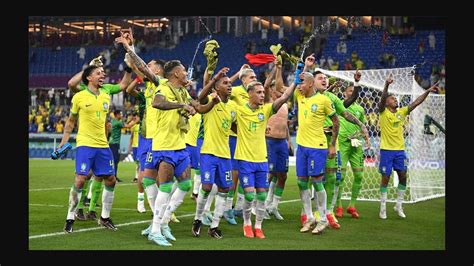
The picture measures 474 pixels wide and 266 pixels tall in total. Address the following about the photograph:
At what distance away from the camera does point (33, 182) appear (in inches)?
773

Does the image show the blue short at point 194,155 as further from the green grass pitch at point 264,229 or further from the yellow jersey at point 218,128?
the yellow jersey at point 218,128

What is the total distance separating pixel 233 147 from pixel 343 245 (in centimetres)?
296

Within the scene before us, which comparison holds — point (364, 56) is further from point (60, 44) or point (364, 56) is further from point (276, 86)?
point (276, 86)

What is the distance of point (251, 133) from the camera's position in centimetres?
951

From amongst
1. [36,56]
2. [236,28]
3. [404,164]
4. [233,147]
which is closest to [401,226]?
[404,164]

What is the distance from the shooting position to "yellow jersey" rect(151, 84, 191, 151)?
28.5 feet

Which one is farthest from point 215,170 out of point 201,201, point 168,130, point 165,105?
point 165,105

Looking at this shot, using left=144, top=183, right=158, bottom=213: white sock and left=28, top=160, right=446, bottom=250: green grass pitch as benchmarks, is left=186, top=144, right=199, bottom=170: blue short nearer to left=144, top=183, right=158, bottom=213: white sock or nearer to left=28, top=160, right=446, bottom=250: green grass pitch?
left=28, top=160, right=446, bottom=250: green grass pitch

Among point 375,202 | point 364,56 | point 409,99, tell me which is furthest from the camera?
point 364,56

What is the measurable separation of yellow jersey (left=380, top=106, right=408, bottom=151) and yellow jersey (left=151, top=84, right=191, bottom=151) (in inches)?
206

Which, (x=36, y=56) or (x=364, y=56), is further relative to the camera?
(x=36, y=56)

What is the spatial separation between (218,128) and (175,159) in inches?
→ 41.5

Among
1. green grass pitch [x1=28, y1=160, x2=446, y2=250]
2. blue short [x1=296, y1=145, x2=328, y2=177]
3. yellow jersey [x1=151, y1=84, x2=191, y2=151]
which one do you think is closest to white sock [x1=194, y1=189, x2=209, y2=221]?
green grass pitch [x1=28, y1=160, x2=446, y2=250]

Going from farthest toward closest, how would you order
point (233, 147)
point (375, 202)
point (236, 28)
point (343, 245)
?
point (236, 28) < point (375, 202) < point (233, 147) < point (343, 245)
